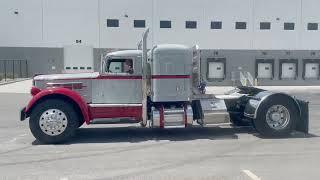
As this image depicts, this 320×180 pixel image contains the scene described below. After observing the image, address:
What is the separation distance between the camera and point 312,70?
38.4 m

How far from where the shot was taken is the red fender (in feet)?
34.2

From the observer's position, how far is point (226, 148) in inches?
387

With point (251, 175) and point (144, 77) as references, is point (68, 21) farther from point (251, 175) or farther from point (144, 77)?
point (251, 175)

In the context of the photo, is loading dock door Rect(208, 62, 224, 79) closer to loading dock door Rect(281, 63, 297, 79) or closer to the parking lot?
loading dock door Rect(281, 63, 297, 79)

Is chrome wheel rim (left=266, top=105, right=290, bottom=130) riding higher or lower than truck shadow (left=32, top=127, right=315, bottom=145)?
higher

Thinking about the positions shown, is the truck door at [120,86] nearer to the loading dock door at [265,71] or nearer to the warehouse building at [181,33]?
the warehouse building at [181,33]

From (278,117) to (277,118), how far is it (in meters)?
0.04

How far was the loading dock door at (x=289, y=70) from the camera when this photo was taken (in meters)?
37.8

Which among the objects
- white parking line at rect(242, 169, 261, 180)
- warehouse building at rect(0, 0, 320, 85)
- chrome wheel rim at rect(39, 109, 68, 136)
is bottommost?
white parking line at rect(242, 169, 261, 180)

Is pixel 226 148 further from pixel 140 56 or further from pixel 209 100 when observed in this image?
pixel 140 56

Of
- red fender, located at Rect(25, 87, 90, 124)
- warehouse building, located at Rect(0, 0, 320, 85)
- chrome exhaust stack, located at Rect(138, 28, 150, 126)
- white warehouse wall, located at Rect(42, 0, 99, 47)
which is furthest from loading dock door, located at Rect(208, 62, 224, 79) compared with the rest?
red fender, located at Rect(25, 87, 90, 124)

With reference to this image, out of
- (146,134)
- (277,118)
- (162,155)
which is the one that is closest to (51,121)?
(146,134)

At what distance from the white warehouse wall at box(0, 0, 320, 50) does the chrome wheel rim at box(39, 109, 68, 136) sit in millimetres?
26780

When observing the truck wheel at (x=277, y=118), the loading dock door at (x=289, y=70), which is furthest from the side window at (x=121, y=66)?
the loading dock door at (x=289, y=70)
